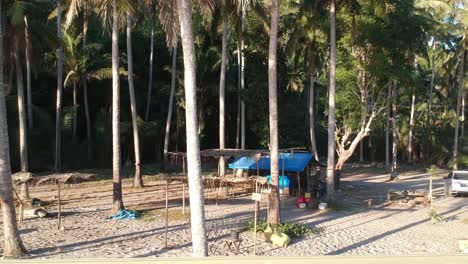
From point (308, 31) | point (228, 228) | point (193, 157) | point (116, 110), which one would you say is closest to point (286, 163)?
point (308, 31)

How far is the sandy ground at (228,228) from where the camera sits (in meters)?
13.4

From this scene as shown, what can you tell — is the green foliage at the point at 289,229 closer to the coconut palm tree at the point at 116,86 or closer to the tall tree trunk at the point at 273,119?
the tall tree trunk at the point at 273,119

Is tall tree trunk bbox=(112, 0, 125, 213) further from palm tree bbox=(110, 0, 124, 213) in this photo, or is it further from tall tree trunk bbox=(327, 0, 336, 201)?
tall tree trunk bbox=(327, 0, 336, 201)

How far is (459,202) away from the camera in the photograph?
79.1 feet

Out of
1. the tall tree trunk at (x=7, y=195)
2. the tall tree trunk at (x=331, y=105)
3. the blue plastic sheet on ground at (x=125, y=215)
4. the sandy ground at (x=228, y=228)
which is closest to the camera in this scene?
the tall tree trunk at (x=7, y=195)

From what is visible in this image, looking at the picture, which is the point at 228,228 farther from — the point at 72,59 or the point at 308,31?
the point at 72,59

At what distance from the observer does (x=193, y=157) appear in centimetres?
960

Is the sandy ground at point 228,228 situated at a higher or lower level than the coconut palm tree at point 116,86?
lower

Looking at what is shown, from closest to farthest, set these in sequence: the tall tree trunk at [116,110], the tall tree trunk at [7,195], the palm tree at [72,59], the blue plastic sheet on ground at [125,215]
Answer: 1. the tall tree trunk at [7,195]
2. the blue plastic sheet on ground at [125,215]
3. the tall tree trunk at [116,110]
4. the palm tree at [72,59]

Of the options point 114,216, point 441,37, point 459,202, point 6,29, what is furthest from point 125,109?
point 441,37

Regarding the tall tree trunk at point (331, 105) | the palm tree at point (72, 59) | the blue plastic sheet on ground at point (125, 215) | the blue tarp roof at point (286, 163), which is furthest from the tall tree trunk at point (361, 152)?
the blue plastic sheet on ground at point (125, 215)

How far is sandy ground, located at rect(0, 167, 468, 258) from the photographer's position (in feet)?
43.8

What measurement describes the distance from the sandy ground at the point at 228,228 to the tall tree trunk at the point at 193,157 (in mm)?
3175

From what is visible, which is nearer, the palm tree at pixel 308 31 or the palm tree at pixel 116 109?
the palm tree at pixel 116 109
